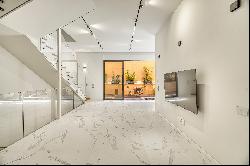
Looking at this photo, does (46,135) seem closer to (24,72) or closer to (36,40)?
(36,40)

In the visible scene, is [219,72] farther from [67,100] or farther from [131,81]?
[131,81]

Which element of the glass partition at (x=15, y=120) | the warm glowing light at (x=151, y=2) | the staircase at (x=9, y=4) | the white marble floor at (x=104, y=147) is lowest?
the white marble floor at (x=104, y=147)

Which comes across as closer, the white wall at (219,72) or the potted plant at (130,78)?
the white wall at (219,72)

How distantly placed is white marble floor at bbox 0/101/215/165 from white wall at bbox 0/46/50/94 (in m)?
2.98

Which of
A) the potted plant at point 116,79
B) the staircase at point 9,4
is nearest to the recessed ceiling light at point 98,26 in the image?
the staircase at point 9,4

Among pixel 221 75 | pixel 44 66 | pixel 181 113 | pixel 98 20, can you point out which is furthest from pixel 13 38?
pixel 221 75

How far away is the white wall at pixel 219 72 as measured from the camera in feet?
9.20

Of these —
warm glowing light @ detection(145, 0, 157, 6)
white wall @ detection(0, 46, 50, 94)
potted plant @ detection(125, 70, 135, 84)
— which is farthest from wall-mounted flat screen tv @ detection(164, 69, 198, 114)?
potted plant @ detection(125, 70, 135, 84)

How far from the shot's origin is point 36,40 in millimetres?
6746

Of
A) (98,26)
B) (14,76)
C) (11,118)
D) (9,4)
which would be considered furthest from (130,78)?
(9,4)

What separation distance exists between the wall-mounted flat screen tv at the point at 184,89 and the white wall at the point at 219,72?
0.12 metres

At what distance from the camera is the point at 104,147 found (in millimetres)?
4434

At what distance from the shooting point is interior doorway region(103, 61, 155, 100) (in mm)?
17609

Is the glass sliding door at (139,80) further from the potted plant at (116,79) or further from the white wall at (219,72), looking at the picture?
the white wall at (219,72)
